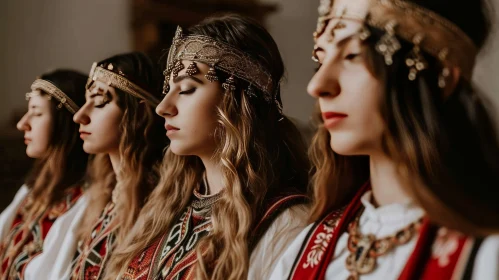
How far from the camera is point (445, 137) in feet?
2.68

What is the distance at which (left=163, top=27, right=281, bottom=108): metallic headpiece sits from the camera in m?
1.27

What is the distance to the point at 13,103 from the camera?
272 cm

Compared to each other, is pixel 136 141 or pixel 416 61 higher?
pixel 416 61

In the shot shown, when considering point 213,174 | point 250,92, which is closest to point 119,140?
point 213,174

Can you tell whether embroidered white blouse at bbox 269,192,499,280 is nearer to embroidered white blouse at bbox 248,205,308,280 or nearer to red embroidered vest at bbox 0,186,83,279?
embroidered white blouse at bbox 248,205,308,280

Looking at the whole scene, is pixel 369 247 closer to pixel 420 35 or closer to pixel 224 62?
pixel 420 35

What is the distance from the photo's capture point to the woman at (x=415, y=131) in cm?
80

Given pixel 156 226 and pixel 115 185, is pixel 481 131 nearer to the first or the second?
pixel 156 226

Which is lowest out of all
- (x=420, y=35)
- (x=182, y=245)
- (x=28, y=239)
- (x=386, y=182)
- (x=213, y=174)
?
(x=28, y=239)

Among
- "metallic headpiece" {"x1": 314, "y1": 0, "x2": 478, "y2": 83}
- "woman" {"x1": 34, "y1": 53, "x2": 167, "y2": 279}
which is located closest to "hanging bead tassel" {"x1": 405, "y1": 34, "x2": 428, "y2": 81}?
"metallic headpiece" {"x1": 314, "y1": 0, "x2": 478, "y2": 83}

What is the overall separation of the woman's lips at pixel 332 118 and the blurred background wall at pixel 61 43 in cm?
158

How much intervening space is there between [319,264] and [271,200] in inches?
13.5

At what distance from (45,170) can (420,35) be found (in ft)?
4.77

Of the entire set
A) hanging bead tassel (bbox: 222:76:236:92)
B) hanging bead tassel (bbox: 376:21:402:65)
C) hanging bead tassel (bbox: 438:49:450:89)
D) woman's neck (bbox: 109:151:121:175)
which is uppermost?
hanging bead tassel (bbox: 376:21:402:65)
